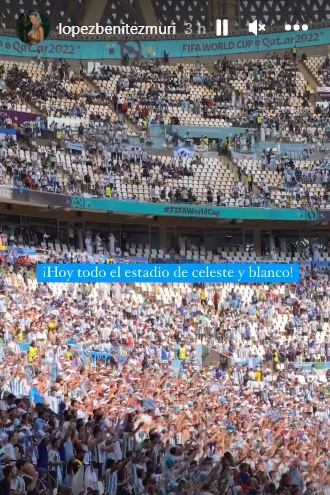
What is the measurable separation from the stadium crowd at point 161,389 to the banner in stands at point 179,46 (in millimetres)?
15246

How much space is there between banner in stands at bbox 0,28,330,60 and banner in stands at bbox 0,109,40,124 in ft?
20.9

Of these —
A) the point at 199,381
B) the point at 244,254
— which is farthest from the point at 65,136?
the point at 199,381

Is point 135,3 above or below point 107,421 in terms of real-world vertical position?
above

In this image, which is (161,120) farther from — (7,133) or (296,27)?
(296,27)

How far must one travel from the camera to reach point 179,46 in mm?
57344

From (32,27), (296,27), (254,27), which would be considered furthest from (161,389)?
(296,27)

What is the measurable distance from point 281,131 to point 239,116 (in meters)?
2.11

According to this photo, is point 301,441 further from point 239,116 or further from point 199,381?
point 239,116

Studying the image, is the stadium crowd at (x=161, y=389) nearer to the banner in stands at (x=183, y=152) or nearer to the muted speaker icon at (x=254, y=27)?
the banner in stands at (x=183, y=152)

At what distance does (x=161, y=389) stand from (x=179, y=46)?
33.7 metres

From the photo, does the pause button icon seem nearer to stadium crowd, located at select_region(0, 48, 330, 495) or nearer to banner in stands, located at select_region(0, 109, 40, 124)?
stadium crowd, located at select_region(0, 48, 330, 495)

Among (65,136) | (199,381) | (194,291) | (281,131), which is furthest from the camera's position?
(281,131)

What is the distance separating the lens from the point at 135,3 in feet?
195

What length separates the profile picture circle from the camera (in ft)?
177
